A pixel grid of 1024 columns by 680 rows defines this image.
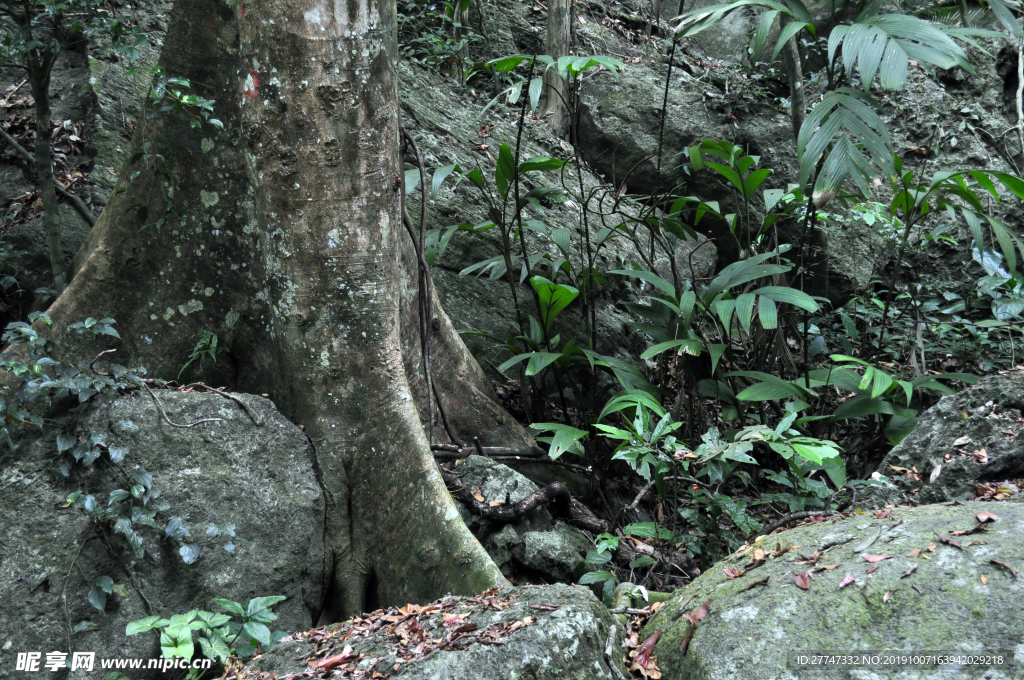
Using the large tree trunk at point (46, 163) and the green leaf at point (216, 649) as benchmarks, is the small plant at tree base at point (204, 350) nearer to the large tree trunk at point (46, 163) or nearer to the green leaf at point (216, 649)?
the large tree trunk at point (46, 163)

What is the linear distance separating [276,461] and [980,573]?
2.46 meters

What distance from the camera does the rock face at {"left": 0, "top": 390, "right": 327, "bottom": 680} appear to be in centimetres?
237

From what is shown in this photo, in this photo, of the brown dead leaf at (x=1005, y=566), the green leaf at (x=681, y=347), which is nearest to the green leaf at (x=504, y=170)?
the green leaf at (x=681, y=347)

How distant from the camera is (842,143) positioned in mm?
3162

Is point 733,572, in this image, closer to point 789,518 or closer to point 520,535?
point 789,518

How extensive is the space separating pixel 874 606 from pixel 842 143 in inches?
83.2

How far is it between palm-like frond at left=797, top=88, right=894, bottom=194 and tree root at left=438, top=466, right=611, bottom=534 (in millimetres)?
1916

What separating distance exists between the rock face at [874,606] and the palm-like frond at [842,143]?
1.52 meters

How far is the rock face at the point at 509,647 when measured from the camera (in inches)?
73.7

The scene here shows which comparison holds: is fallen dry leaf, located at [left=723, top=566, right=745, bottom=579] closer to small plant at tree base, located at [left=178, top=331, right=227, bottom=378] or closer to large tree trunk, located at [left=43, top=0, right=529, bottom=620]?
large tree trunk, located at [left=43, top=0, right=529, bottom=620]

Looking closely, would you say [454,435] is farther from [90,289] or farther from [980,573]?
[980,573]

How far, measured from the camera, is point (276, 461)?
284cm

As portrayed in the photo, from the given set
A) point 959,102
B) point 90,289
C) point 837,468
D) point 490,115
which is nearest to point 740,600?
point 837,468

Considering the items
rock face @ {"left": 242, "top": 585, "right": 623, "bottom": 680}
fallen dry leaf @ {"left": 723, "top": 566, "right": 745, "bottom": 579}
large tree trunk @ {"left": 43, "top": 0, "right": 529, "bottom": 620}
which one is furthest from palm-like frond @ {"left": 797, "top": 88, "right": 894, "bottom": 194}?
rock face @ {"left": 242, "top": 585, "right": 623, "bottom": 680}
